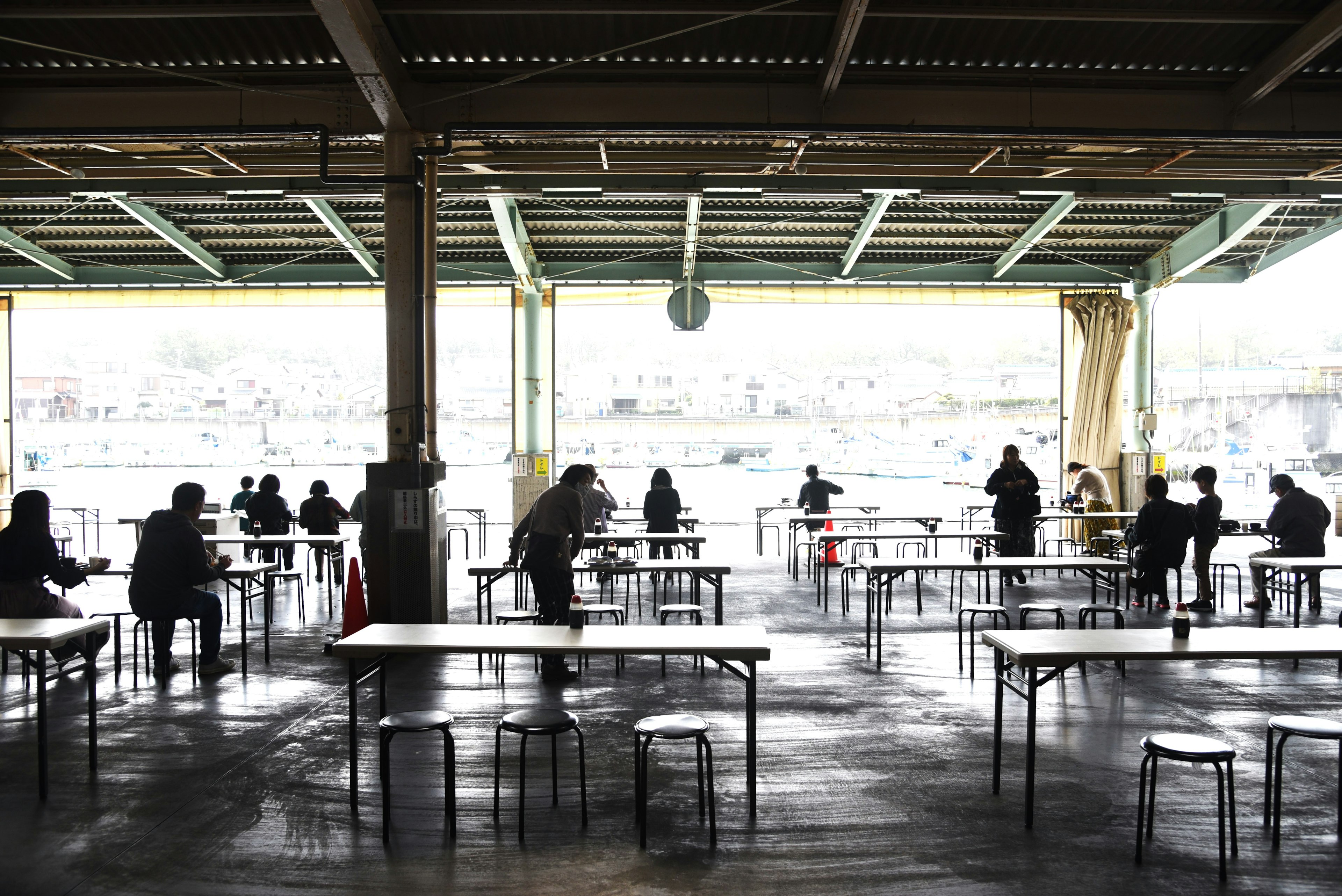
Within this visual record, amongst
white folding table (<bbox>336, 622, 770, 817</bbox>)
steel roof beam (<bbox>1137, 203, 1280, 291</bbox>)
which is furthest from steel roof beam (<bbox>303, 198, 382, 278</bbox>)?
steel roof beam (<bbox>1137, 203, 1280, 291</bbox>)

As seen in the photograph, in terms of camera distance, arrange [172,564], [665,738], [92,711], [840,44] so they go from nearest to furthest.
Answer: [665,738]
[92,711]
[172,564]
[840,44]

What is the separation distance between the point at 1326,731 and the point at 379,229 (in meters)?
12.6

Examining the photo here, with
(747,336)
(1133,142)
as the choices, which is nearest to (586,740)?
(1133,142)

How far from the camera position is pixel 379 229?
13281 mm

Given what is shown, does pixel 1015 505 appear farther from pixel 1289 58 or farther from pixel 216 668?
pixel 216 668

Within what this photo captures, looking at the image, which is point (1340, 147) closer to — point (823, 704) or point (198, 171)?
point (823, 704)

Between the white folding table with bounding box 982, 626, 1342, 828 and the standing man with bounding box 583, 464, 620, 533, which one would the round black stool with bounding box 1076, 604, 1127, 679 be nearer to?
the white folding table with bounding box 982, 626, 1342, 828

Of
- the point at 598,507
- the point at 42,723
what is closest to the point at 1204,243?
the point at 598,507

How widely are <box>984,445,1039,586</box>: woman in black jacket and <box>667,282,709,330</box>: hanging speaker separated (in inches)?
228

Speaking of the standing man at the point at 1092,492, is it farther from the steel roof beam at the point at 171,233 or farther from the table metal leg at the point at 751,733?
the steel roof beam at the point at 171,233

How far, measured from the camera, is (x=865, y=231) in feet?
41.3

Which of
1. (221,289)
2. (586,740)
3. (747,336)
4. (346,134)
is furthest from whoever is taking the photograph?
(747,336)

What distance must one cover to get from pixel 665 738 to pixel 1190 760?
205 centimetres

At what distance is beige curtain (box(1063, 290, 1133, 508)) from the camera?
15305 mm
